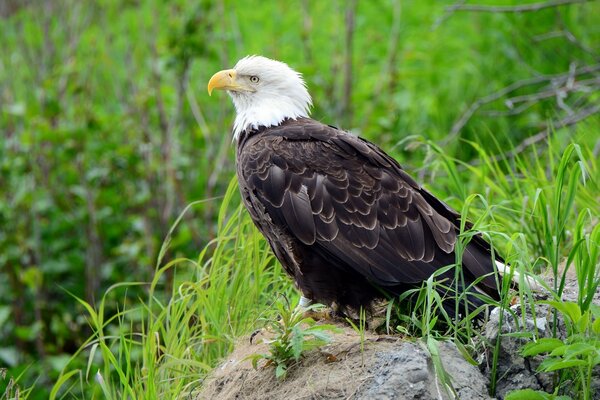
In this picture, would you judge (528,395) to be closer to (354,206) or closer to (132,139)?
(354,206)

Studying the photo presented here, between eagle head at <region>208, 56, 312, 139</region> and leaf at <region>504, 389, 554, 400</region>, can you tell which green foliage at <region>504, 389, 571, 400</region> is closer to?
leaf at <region>504, 389, 554, 400</region>

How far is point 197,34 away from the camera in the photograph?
24.4 ft

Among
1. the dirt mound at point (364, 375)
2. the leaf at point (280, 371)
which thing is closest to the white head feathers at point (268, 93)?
the dirt mound at point (364, 375)

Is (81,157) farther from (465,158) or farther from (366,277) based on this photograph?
(366,277)

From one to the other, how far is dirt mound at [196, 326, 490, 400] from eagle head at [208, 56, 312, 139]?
5.27ft

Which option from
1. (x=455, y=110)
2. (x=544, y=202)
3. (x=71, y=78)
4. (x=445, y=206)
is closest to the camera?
(x=544, y=202)

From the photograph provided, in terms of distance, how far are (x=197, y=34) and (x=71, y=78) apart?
1.22m

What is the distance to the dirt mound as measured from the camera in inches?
134

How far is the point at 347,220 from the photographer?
4.36 metres

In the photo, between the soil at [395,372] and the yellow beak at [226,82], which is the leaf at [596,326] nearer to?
the soil at [395,372]

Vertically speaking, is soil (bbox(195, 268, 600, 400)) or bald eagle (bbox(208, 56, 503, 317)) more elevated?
bald eagle (bbox(208, 56, 503, 317))

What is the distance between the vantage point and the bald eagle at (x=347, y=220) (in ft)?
13.8

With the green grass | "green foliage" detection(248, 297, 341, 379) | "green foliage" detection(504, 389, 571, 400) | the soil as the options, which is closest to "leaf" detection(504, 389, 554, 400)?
"green foliage" detection(504, 389, 571, 400)

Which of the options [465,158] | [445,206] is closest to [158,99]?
[465,158]
